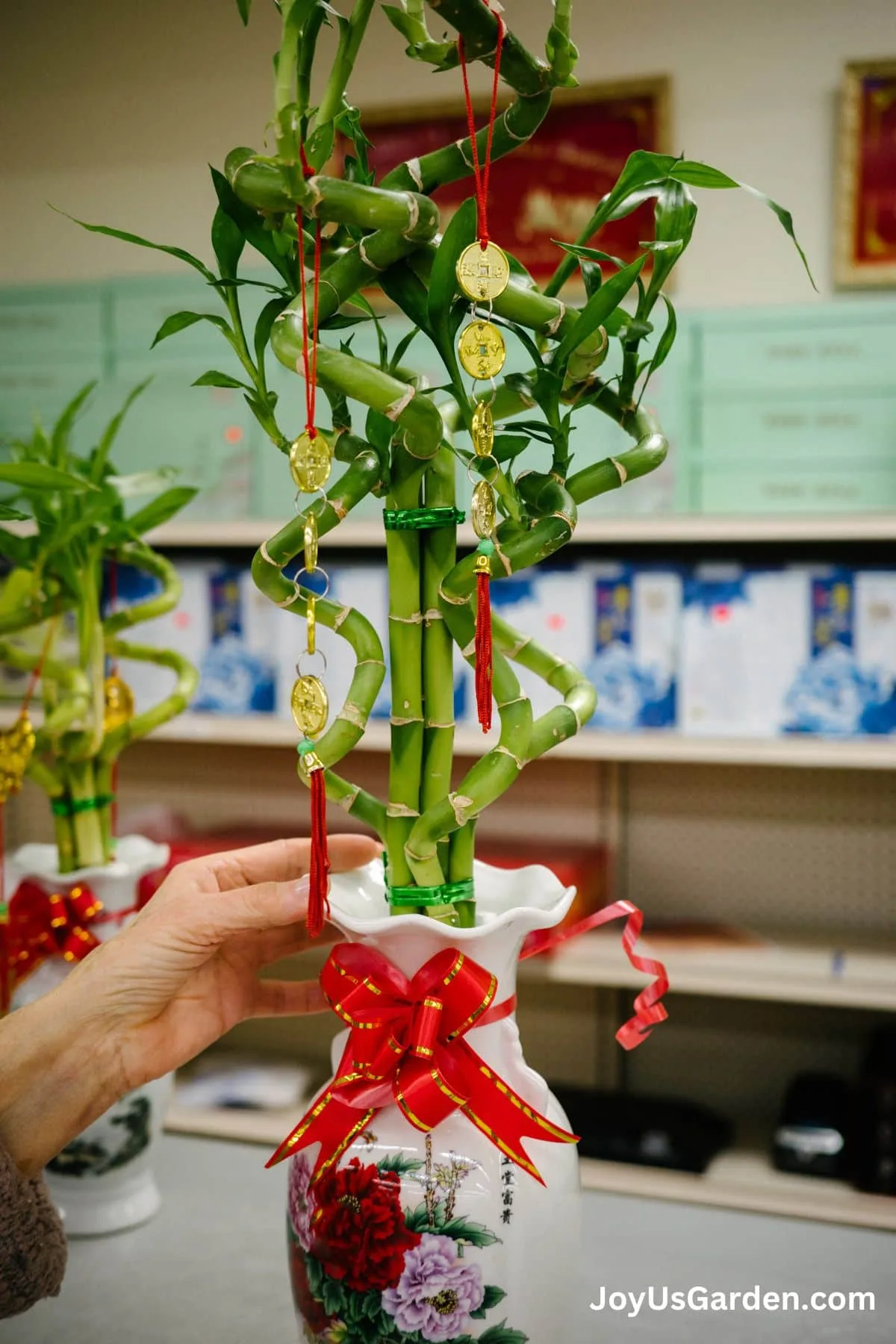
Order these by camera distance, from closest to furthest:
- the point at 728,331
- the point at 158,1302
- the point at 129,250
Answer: the point at 158,1302 → the point at 728,331 → the point at 129,250

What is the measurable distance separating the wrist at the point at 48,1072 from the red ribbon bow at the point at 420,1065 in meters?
0.26

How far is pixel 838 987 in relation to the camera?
2.00 metres

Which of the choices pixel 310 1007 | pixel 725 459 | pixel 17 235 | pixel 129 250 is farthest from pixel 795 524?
pixel 17 235

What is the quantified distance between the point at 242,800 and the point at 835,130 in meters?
1.86

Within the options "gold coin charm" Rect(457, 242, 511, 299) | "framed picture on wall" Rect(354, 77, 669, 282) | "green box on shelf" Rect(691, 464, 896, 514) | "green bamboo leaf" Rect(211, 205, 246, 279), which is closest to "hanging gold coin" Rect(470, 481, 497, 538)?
"gold coin charm" Rect(457, 242, 511, 299)

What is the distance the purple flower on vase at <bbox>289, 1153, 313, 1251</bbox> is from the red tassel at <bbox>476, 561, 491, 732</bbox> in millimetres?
343

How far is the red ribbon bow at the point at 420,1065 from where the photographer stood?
0.76 m

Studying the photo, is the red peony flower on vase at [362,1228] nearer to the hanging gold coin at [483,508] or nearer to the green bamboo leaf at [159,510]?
the hanging gold coin at [483,508]

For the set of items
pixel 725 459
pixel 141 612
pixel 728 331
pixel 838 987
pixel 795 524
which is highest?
pixel 728 331

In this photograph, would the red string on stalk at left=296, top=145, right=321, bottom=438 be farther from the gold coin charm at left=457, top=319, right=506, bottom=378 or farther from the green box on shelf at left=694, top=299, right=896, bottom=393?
the green box on shelf at left=694, top=299, right=896, bottom=393

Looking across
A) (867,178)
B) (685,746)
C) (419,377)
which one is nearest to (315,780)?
(419,377)

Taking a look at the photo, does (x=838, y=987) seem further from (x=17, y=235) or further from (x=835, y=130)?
(x=17, y=235)

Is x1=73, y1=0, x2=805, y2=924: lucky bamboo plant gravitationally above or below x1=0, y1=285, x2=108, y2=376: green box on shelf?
below

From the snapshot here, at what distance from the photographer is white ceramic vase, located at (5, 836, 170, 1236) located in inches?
48.8
